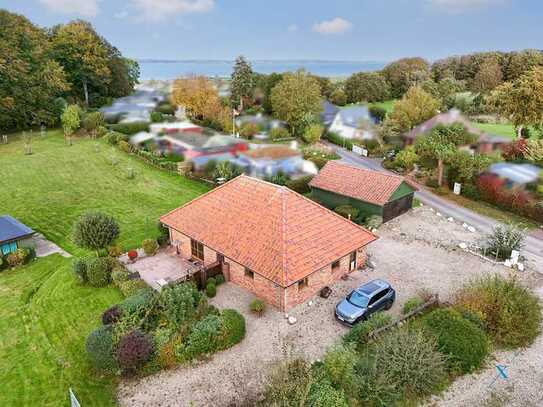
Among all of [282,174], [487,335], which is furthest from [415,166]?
[487,335]

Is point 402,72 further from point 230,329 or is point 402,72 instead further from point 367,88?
point 230,329

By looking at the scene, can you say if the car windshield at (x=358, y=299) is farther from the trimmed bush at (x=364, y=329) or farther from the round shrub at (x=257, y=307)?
the round shrub at (x=257, y=307)

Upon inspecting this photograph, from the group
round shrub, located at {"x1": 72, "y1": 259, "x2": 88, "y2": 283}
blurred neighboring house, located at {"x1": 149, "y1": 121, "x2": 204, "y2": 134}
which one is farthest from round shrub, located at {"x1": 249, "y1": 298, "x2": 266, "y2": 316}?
blurred neighboring house, located at {"x1": 149, "y1": 121, "x2": 204, "y2": 134}

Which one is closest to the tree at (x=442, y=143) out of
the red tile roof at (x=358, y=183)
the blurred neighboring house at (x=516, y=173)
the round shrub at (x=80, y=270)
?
the blurred neighboring house at (x=516, y=173)

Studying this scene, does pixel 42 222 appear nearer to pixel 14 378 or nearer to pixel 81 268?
→ pixel 81 268

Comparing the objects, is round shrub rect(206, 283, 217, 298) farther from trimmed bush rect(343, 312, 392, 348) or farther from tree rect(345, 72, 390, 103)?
tree rect(345, 72, 390, 103)

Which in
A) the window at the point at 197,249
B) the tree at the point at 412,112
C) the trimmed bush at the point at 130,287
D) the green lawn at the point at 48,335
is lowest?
the green lawn at the point at 48,335

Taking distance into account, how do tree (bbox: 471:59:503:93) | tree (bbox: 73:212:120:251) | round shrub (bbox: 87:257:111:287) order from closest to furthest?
1. round shrub (bbox: 87:257:111:287)
2. tree (bbox: 73:212:120:251)
3. tree (bbox: 471:59:503:93)
